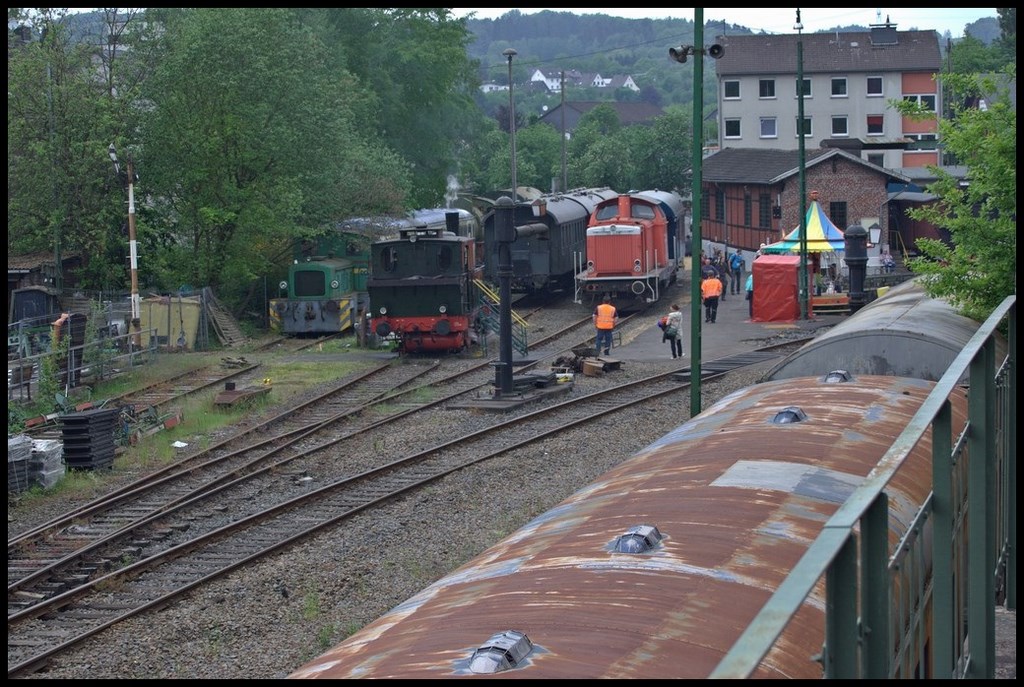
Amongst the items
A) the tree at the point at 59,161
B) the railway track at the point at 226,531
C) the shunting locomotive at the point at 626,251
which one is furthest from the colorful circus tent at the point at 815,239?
the tree at the point at 59,161

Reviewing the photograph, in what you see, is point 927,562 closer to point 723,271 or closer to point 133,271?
point 133,271

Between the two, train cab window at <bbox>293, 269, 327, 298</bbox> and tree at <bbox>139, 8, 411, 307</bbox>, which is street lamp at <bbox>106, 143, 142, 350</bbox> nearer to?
tree at <bbox>139, 8, 411, 307</bbox>

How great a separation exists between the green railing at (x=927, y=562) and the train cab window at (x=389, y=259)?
2141cm

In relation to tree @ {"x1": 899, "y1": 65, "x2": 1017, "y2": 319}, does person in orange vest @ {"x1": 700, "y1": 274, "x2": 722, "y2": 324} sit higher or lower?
lower

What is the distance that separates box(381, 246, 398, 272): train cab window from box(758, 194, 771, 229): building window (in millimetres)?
22710

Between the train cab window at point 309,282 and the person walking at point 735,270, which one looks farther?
the person walking at point 735,270

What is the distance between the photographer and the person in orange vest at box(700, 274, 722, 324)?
2980 cm

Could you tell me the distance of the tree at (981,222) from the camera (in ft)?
39.3

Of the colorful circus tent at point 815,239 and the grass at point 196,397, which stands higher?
the colorful circus tent at point 815,239

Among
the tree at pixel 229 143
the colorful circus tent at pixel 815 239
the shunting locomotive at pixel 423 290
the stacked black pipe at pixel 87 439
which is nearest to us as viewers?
the stacked black pipe at pixel 87 439

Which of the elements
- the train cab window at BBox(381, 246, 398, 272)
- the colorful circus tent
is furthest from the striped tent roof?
the train cab window at BBox(381, 246, 398, 272)

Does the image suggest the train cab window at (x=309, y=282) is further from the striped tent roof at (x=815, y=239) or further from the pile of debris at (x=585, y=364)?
the striped tent roof at (x=815, y=239)

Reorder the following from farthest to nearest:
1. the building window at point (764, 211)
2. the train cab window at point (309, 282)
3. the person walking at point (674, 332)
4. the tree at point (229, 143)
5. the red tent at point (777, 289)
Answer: the building window at point (764, 211), the tree at point (229, 143), the train cab window at point (309, 282), the red tent at point (777, 289), the person walking at point (674, 332)

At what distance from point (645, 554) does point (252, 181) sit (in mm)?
29239
